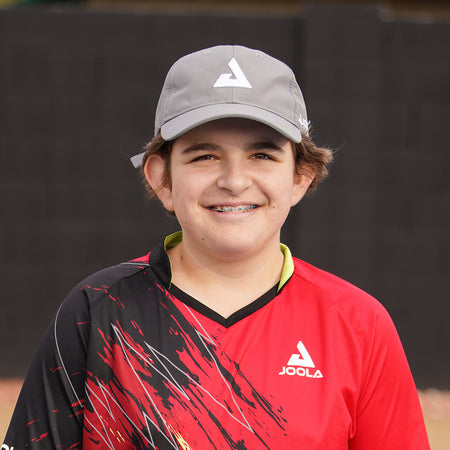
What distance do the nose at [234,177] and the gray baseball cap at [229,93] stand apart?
0.11m

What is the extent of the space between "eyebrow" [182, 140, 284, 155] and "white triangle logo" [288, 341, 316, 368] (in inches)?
19.4

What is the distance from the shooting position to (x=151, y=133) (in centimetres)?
554

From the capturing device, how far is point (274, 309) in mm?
1772

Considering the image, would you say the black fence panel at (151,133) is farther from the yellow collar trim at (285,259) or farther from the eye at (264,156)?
the eye at (264,156)

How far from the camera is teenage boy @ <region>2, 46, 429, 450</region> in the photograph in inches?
64.8

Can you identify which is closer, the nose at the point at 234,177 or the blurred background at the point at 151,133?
the nose at the point at 234,177

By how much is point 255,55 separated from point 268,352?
2.40 ft

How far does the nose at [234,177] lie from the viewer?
1.69 m

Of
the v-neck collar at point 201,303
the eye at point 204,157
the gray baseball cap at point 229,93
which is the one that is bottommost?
the v-neck collar at point 201,303

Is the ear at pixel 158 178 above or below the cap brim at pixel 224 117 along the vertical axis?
below

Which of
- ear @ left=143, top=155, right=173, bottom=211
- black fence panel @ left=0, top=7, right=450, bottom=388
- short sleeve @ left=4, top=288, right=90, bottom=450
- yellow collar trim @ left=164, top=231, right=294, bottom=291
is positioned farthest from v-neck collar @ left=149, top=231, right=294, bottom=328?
black fence panel @ left=0, top=7, right=450, bottom=388

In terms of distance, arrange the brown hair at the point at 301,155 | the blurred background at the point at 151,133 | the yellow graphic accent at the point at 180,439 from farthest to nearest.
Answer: the blurred background at the point at 151,133
the brown hair at the point at 301,155
the yellow graphic accent at the point at 180,439

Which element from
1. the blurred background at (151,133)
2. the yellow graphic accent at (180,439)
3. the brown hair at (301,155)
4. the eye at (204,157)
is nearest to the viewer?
the yellow graphic accent at (180,439)

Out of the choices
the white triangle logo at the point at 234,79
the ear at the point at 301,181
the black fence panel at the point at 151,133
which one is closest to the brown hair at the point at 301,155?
the ear at the point at 301,181
